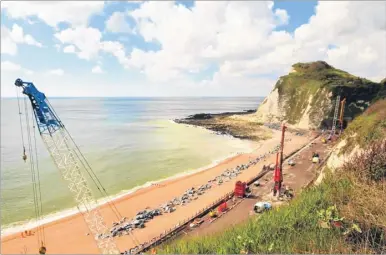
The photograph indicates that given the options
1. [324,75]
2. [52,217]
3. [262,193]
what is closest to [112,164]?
[52,217]

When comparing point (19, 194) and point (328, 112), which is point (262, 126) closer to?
point (328, 112)

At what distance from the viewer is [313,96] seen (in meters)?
94.6

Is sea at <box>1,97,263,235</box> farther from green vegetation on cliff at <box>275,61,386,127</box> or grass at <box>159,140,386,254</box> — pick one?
green vegetation on cliff at <box>275,61,386,127</box>

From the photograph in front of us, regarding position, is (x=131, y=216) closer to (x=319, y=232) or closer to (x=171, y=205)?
(x=171, y=205)

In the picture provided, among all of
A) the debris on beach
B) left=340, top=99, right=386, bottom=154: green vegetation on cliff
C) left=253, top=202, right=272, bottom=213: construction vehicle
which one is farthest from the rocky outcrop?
left=253, top=202, right=272, bottom=213: construction vehicle

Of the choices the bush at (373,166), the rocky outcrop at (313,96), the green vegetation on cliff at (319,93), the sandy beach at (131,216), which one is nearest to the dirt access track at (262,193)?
the sandy beach at (131,216)

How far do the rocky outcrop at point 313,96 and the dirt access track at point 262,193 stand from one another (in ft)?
110

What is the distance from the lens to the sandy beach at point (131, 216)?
27.5 meters

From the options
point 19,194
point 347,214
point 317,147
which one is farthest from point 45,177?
point 317,147

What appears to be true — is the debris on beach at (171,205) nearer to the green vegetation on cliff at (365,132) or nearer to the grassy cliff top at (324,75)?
the green vegetation on cliff at (365,132)

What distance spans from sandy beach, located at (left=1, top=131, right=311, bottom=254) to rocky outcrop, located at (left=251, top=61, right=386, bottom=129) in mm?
49018

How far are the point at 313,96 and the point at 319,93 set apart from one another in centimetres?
210

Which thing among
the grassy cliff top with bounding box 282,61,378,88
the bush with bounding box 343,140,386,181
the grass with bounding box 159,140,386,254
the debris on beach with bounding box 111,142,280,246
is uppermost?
the grassy cliff top with bounding box 282,61,378,88

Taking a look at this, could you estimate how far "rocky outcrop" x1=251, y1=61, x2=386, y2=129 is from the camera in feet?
288
